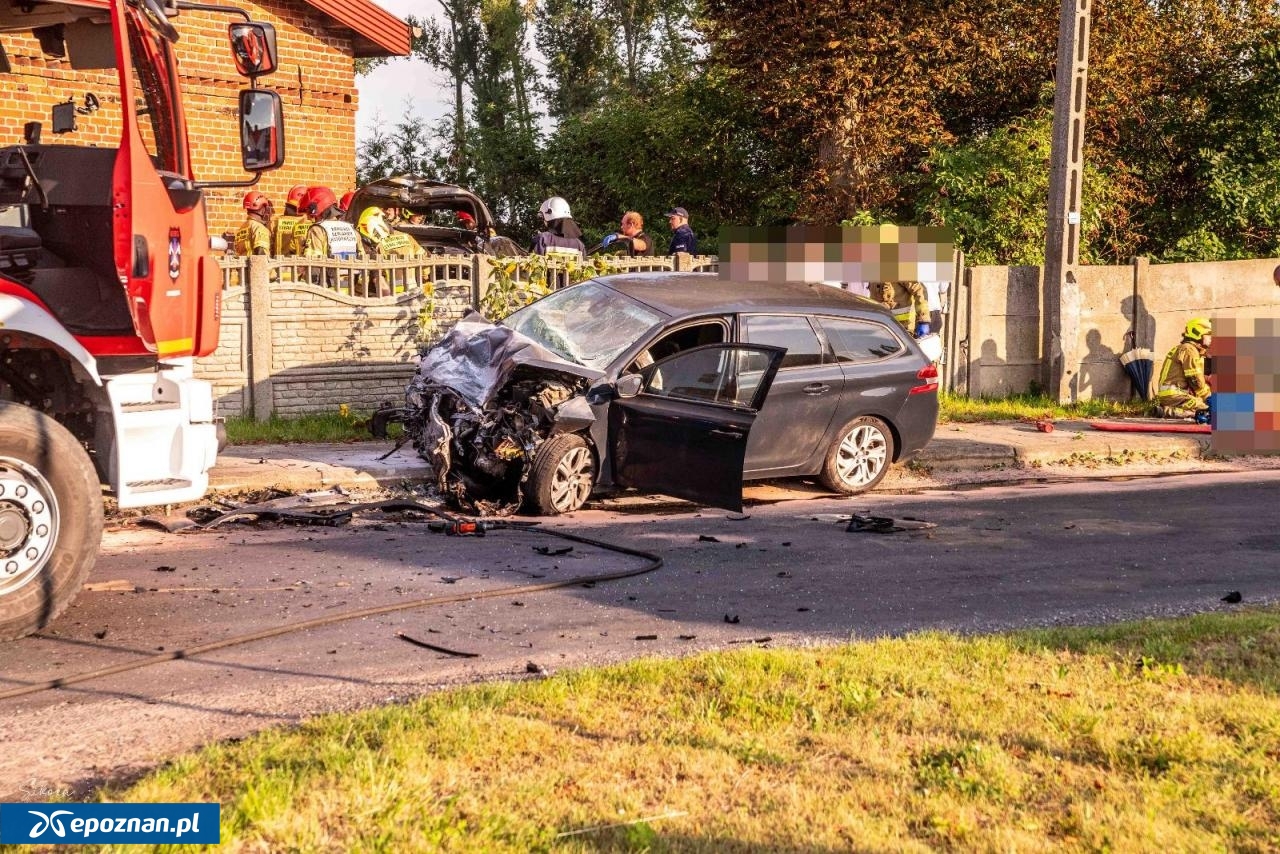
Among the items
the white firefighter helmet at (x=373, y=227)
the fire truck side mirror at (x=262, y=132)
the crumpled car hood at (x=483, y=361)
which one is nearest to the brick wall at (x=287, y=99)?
the white firefighter helmet at (x=373, y=227)

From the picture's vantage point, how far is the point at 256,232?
49.0 ft

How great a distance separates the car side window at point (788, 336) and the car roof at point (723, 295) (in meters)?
0.10

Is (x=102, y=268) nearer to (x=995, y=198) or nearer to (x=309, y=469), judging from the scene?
(x=309, y=469)

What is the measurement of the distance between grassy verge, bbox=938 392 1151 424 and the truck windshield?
32.1 ft

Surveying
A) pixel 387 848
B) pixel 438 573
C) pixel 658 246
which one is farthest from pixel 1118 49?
pixel 387 848

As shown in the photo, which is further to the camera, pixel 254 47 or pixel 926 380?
pixel 926 380

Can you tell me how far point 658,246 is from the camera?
24297 millimetres

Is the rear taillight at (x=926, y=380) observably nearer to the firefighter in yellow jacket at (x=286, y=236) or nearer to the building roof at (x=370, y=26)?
the firefighter in yellow jacket at (x=286, y=236)

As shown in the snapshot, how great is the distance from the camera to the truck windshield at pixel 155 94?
734 cm

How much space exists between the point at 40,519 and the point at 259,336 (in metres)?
7.10

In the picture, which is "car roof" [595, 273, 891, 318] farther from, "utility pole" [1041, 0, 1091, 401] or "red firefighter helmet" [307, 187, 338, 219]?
"red firefighter helmet" [307, 187, 338, 219]

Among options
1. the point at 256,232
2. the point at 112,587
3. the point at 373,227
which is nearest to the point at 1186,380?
the point at 373,227

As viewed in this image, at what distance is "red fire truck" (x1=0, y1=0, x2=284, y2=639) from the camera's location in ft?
21.0

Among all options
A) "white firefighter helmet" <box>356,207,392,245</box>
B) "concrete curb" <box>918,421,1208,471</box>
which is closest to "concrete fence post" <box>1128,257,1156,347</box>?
"concrete curb" <box>918,421,1208,471</box>
